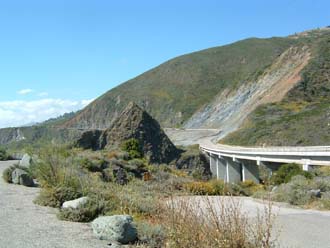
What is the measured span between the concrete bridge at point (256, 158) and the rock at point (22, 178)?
25.1 metres

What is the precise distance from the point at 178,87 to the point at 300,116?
10539cm

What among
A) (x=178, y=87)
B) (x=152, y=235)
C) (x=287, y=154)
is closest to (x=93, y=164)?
(x=152, y=235)

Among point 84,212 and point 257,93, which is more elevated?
point 257,93

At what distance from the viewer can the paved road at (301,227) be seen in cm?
1060

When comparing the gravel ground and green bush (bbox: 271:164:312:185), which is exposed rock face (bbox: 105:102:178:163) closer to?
green bush (bbox: 271:164:312:185)

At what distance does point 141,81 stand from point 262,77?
276ft

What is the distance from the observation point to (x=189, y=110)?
6161 inches

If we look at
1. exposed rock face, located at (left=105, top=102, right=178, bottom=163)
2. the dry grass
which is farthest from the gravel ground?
exposed rock face, located at (left=105, top=102, right=178, bottom=163)

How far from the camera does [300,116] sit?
70.5m

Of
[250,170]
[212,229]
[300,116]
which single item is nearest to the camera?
[212,229]

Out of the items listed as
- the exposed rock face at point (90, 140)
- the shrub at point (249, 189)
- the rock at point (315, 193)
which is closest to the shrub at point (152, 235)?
the rock at point (315, 193)

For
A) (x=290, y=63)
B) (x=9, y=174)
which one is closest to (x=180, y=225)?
(x=9, y=174)

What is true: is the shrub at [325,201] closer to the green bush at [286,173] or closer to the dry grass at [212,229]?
the dry grass at [212,229]

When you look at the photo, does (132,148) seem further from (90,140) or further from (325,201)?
(325,201)
